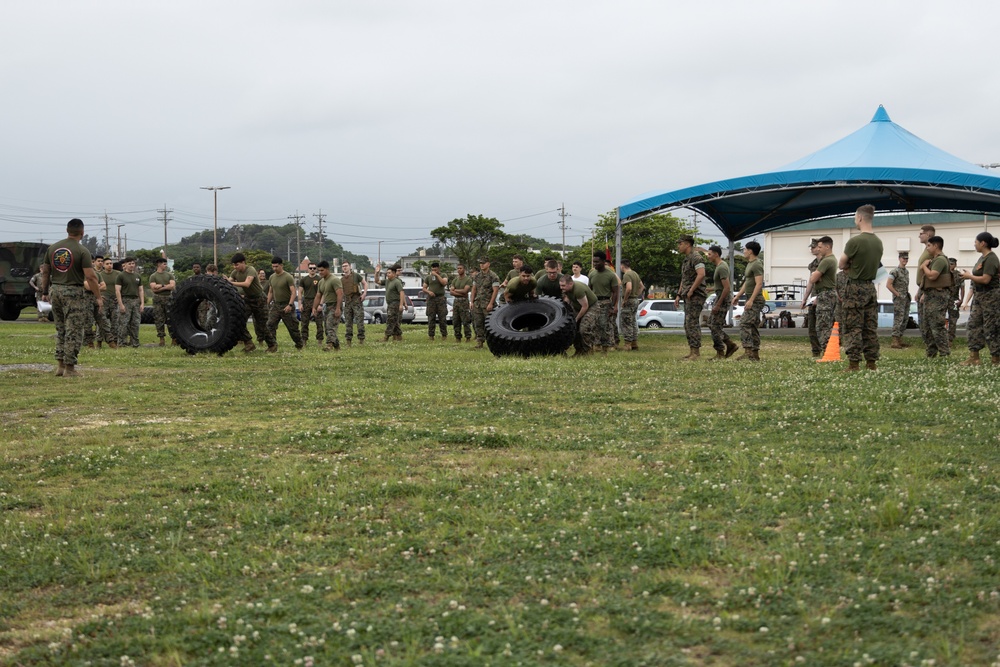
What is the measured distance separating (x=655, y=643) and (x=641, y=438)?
409 centimetres

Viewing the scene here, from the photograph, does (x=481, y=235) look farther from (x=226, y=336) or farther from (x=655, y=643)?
(x=655, y=643)

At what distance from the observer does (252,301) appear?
18500mm

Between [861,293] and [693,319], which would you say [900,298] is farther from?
[861,293]

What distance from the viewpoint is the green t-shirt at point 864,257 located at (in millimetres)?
11477

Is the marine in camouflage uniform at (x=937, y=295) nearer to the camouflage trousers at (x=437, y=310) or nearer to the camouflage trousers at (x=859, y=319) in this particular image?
the camouflage trousers at (x=859, y=319)

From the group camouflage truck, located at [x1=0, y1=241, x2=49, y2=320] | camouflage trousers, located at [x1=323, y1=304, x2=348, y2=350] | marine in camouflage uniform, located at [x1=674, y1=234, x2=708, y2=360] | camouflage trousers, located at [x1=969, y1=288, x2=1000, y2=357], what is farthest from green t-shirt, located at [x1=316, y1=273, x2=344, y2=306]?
camouflage truck, located at [x1=0, y1=241, x2=49, y2=320]

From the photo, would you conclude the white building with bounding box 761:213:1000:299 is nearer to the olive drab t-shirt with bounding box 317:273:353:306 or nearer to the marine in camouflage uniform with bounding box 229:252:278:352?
the olive drab t-shirt with bounding box 317:273:353:306

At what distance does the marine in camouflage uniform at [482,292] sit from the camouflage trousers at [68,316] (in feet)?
31.9

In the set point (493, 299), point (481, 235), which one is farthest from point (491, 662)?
point (481, 235)

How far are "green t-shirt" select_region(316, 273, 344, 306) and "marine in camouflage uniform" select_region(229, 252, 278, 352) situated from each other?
1248 millimetres

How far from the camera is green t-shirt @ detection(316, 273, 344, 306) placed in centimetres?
1916

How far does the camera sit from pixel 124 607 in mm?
3854

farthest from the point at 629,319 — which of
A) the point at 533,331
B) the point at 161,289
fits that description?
the point at 161,289

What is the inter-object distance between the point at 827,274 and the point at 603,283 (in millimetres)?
4378
